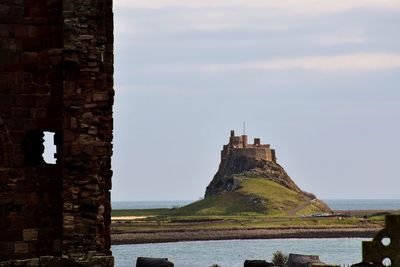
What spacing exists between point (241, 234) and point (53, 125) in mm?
142566

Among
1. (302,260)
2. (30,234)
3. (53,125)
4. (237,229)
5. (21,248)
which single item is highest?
(237,229)

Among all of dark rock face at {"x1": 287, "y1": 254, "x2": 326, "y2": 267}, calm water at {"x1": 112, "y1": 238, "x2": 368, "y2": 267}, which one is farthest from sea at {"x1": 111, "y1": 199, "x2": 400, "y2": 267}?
dark rock face at {"x1": 287, "y1": 254, "x2": 326, "y2": 267}

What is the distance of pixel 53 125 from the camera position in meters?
19.1

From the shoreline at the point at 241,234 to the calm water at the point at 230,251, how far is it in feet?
11.0

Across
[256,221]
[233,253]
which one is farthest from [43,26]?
[256,221]

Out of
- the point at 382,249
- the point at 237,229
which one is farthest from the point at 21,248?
the point at 237,229

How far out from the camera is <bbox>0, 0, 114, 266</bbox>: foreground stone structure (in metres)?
18.2

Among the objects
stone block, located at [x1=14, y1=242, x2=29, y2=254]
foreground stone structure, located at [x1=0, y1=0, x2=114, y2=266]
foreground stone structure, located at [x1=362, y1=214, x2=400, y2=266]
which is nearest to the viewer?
foreground stone structure, located at [x1=0, y1=0, x2=114, y2=266]

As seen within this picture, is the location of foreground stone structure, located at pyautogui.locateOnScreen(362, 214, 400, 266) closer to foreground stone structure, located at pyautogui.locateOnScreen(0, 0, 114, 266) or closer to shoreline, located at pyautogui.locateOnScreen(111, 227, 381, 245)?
foreground stone structure, located at pyautogui.locateOnScreen(0, 0, 114, 266)

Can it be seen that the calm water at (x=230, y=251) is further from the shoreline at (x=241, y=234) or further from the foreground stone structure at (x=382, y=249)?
the foreground stone structure at (x=382, y=249)

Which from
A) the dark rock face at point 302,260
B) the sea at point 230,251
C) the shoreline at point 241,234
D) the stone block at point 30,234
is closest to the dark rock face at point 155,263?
the dark rock face at point 302,260

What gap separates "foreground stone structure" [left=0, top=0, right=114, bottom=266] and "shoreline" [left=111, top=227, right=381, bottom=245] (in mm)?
126500

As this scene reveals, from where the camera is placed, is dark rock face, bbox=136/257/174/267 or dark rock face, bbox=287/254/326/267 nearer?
dark rock face, bbox=136/257/174/267

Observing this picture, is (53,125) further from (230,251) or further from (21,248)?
(230,251)
